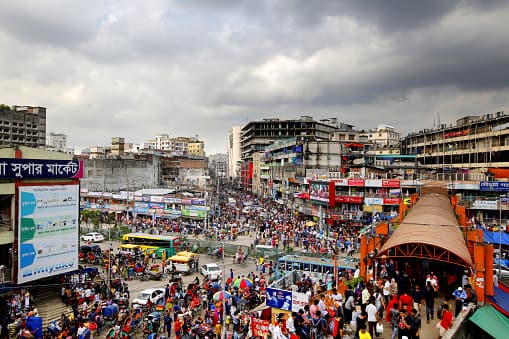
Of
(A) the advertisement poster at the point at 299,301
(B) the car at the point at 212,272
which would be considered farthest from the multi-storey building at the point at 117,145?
(A) the advertisement poster at the point at 299,301

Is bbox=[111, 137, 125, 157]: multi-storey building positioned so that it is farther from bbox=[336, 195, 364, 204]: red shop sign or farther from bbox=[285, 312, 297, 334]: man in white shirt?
bbox=[285, 312, 297, 334]: man in white shirt

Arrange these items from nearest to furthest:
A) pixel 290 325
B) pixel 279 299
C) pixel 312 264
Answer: pixel 290 325 → pixel 279 299 → pixel 312 264

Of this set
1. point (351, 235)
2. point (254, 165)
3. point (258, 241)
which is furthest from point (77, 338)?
point (254, 165)

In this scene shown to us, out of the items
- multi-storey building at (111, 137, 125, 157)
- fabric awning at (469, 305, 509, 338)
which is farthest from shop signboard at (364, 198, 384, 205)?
multi-storey building at (111, 137, 125, 157)

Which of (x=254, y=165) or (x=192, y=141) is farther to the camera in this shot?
(x=192, y=141)

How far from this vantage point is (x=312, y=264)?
2483cm

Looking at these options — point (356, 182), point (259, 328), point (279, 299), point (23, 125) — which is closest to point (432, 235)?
point (279, 299)

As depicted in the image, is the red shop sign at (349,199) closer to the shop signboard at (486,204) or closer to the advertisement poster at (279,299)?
the shop signboard at (486,204)

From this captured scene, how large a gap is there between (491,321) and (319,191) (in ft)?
101

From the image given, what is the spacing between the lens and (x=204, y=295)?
20.6 meters

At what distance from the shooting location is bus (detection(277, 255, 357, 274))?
79.9 ft

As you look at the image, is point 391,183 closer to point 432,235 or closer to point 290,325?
point 432,235

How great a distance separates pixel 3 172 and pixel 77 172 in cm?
433

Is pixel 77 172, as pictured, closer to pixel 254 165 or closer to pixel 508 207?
pixel 508 207
